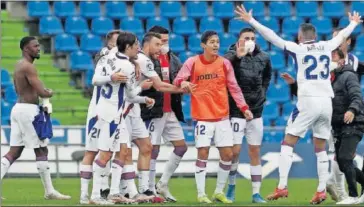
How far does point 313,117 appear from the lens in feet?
49.6

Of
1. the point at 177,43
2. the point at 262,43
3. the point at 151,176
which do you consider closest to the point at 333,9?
the point at 262,43

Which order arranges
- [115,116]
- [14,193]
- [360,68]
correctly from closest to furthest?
[115,116] → [360,68] → [14,193]

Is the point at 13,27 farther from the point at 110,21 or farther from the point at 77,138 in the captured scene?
the point at 77,138

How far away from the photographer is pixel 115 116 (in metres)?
14.5

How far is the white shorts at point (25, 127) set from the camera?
16031 millimetres

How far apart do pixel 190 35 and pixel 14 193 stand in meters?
11.7

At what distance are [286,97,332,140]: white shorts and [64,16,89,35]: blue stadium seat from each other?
13.6 m

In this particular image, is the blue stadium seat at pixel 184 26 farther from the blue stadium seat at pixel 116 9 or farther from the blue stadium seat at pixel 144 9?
the blue stadium seat at pixel 116 9

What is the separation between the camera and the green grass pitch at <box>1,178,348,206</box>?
15492 millimetres

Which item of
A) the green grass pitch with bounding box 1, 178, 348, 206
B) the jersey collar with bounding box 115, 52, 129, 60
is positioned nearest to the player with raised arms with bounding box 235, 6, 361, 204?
the green grass pitch with bounding box 1, 178, 348, 206

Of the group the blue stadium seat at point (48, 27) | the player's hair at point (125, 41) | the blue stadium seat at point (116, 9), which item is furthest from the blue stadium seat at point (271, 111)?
the player's hair at point (125, 41)

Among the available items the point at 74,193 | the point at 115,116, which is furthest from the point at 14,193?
the point at 115,116

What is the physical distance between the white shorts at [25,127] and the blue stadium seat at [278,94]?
11.6 m

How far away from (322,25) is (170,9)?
394 centimetres
